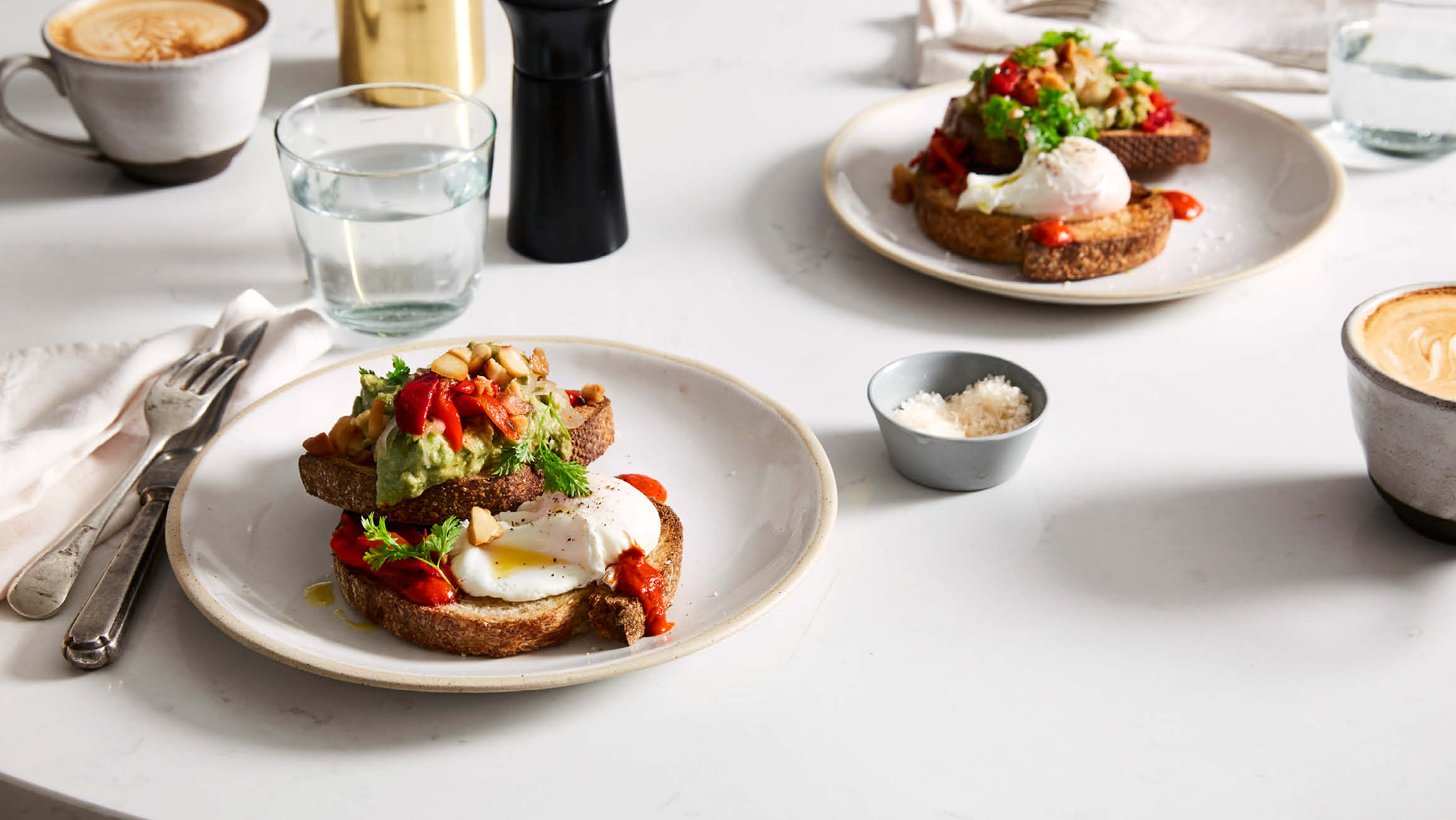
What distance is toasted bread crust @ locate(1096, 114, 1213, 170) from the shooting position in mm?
2691

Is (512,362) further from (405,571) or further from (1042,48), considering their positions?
(1042,48)

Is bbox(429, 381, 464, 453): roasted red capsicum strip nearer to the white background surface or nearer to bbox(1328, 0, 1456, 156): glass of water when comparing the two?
the white background surface

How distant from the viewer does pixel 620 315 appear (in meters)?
2.34

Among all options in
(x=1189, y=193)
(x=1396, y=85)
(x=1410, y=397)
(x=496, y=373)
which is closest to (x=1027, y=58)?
(x=1189, y=193)

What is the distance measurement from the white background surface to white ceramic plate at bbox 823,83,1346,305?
74 mm

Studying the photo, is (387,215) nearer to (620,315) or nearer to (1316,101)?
(620,315)

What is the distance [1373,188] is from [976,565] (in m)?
1.68

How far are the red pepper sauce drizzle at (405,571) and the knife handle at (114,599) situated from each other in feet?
0.86

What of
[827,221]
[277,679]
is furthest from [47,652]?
[827,221]

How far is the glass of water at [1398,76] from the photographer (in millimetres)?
2801

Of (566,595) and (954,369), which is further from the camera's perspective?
(954,369)

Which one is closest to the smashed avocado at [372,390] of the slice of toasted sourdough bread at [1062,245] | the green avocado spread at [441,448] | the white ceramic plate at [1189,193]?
the green avocado spread at [441,448]

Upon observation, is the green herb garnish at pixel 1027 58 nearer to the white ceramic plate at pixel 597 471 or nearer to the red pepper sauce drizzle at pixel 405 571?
the white ceramic plate at pixel 597 471

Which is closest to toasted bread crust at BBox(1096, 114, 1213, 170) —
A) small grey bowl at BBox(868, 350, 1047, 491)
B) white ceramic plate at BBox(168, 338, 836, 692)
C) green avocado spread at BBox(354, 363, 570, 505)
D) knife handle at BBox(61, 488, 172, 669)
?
small grey bowl at BBox(868, 350, 1047, 491)
